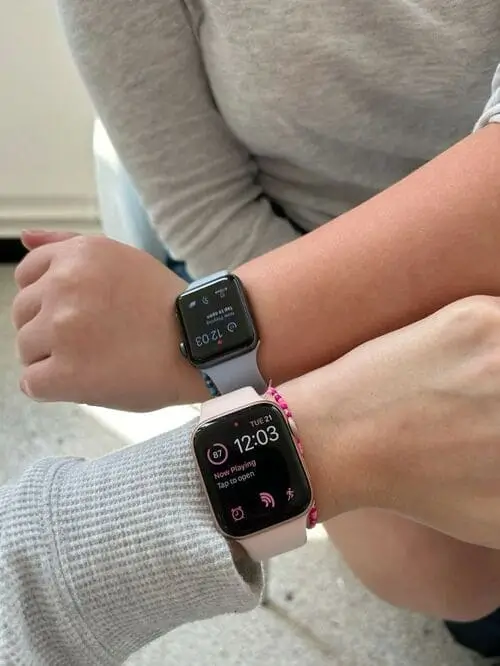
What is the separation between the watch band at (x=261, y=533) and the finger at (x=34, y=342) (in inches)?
6.2

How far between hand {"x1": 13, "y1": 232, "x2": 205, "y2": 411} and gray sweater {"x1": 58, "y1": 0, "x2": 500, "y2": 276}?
14cm

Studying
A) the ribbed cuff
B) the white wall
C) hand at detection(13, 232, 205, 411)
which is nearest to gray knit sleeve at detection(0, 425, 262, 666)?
the ribbed cuff

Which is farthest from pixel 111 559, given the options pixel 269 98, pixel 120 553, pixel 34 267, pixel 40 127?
pixel 40 127

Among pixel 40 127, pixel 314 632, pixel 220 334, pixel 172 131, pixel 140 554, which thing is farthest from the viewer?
pixel 40 127

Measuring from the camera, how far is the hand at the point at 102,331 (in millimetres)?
656

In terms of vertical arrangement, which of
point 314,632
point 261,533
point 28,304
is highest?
point 28,304

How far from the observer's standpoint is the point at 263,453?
1.82ft

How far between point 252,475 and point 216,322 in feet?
0.46

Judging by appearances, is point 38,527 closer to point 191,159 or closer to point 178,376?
point 178,376

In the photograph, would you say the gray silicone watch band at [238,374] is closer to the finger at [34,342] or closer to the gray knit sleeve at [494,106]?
the finger at [34,342]

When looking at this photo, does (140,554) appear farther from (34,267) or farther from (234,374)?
(34,267)

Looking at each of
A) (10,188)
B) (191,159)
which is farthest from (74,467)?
(10,188)

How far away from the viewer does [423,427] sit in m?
0.58

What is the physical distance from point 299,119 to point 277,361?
0.71 ft
